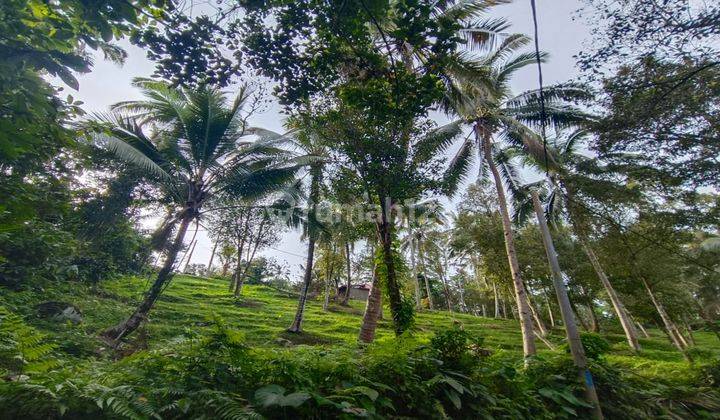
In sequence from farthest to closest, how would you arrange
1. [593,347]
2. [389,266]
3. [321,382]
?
1. [389,266]
2. [593,347]
3. [321,382]

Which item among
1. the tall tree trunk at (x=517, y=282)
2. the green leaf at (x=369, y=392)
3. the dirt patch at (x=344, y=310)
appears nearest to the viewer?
the green leaf at (x=369, y=392)

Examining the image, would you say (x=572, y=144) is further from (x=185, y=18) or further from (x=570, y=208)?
(x=185, y=18)

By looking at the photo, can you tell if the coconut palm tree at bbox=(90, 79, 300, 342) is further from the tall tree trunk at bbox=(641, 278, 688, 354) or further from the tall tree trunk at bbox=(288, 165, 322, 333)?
the tall tree trunk at bbox=(641, 278, 688, 354)

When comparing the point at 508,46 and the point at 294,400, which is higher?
the point at 508,46

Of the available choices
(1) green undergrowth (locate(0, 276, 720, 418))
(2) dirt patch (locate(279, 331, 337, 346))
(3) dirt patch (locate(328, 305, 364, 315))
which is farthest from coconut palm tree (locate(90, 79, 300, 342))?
(3) dirt patch (locate(328, 305, 364, 315))

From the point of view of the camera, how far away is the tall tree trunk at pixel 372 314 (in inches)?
320

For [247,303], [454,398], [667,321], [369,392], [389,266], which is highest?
[389,266]

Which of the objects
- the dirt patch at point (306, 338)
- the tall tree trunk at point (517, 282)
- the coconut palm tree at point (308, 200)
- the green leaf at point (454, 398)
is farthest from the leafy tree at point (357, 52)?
the dirt patch at point (306, 338)

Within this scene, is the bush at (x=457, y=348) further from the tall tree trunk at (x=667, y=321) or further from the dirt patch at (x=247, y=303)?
the dirt patch at (x=247, y=303)

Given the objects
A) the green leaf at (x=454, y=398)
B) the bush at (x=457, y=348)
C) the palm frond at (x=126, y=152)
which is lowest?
the green leaf at (x=454, y=398)

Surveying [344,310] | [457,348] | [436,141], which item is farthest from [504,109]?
[344,310]

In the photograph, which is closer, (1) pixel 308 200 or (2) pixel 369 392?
(2) pixel 369 392

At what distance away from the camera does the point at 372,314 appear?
830 centimetres

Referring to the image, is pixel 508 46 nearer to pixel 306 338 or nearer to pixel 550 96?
pixel 550 96
